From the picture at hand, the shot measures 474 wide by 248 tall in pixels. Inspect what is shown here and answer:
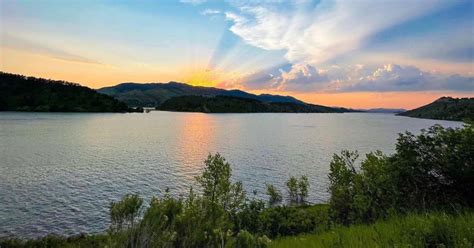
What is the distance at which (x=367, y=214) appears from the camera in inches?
592

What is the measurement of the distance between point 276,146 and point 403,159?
293 ft

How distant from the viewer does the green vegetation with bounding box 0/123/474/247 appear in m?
6.29

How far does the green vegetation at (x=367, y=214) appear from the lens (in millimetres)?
6285

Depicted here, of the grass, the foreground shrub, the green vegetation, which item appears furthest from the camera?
the foreground shrub

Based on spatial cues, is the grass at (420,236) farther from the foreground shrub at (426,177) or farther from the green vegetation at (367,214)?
the foreground shrub at (426,177)

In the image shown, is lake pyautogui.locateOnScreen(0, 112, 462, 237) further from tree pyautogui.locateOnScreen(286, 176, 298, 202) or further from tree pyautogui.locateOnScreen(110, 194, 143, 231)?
tree pyautogui.locateOnScreen(110, 194, 143, 231)

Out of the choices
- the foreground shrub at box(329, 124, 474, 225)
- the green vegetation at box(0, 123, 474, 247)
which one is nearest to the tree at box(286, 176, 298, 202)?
the green vegetation at box(0, 123, 474, 247)

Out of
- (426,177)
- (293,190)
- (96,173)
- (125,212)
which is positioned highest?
(125,212)

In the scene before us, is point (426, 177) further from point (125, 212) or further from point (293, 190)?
point (293, 190)

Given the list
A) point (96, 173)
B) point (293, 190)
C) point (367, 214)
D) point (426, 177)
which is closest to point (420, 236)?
point (426, 177)

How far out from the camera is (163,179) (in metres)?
53.1

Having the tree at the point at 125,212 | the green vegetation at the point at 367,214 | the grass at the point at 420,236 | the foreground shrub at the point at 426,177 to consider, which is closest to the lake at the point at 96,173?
the green vegetation at the point at 367,214

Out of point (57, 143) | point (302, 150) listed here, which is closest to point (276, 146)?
point (302, 150)

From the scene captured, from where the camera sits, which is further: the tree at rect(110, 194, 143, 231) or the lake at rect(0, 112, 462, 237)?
the lake at rect(0, 112, 462, 237)
